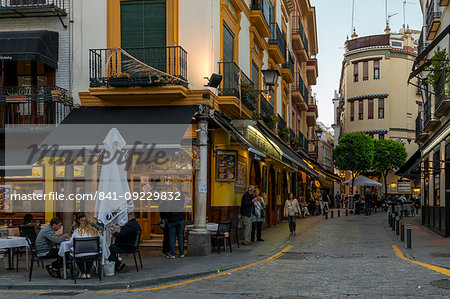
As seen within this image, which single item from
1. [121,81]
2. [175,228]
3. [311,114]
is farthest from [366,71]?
[175,228]

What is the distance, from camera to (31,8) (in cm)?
1659

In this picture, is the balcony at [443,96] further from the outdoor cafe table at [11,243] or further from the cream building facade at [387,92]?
the cream building facade at [387,92]

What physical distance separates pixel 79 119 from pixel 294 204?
30.3 feet

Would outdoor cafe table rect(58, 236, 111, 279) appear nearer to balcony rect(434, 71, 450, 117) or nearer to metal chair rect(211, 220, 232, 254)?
metal chair rect(211, 220, 232, 254)

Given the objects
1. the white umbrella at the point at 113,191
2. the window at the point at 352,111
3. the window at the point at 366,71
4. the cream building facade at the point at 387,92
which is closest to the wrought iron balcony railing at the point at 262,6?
the white umbrella at the point at 113,191

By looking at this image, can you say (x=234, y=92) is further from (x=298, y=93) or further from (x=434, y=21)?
(x=298, y=93)

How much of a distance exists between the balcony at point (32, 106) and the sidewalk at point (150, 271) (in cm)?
408

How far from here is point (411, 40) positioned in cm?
6328

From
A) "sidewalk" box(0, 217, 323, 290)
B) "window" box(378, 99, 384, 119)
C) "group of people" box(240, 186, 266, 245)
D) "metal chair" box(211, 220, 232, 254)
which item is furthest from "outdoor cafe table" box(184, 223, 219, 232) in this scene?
"window" box(378, 99, 384, 119)

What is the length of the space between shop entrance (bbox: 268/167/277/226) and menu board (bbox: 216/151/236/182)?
8988 mm

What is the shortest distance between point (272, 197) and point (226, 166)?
401 inches

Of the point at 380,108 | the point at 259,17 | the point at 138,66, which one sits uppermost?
the point at 259,17

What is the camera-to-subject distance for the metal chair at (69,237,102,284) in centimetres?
1115

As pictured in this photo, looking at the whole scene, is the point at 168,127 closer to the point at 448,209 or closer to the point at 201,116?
the point at 201,116
